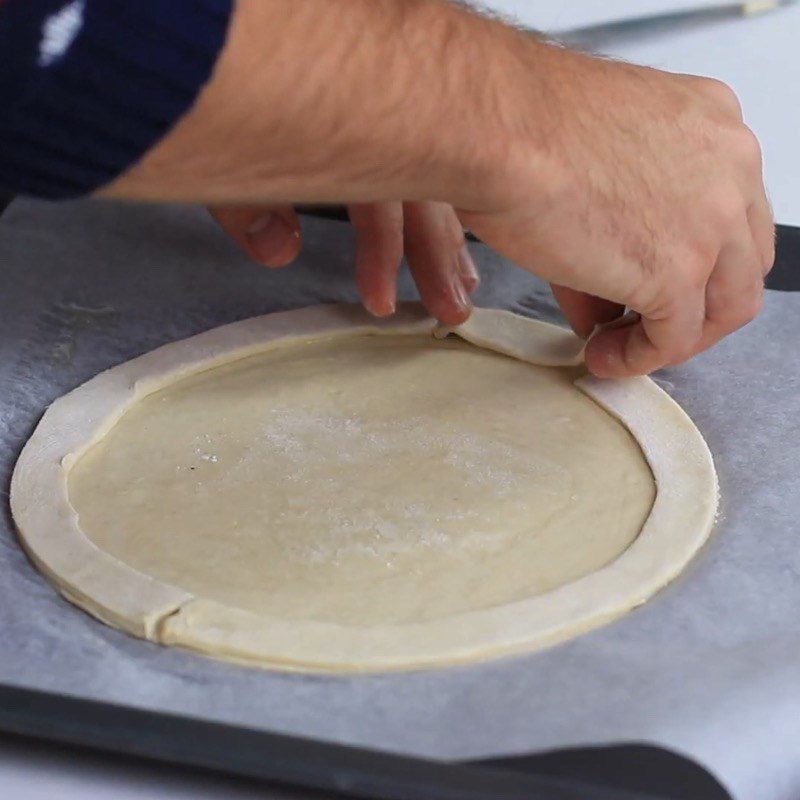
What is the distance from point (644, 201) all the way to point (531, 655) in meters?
0.35

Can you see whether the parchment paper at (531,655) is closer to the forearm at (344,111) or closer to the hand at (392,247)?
the hand at (392,247)

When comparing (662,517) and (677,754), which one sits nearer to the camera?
(677,754)

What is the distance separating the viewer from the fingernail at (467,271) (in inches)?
46.8

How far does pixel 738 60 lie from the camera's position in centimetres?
173

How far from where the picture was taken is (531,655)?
0.82 metres

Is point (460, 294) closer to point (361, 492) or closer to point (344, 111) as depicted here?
point (361, 492)

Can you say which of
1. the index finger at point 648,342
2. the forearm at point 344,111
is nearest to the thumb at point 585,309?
the index finger at point 648,342

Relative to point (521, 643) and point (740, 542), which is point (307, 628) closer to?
point (521, 643)

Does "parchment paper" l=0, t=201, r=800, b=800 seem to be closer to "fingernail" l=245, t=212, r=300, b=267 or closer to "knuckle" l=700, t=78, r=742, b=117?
"fingernail" l=245, t=212, r=300, b=267

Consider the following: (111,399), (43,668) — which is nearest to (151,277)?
(111,399)

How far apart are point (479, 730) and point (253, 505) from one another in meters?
0.30

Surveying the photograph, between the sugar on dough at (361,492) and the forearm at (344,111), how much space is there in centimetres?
25

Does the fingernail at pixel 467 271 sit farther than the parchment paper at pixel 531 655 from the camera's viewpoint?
Yes

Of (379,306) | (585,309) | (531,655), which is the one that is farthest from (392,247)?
(531,655)
